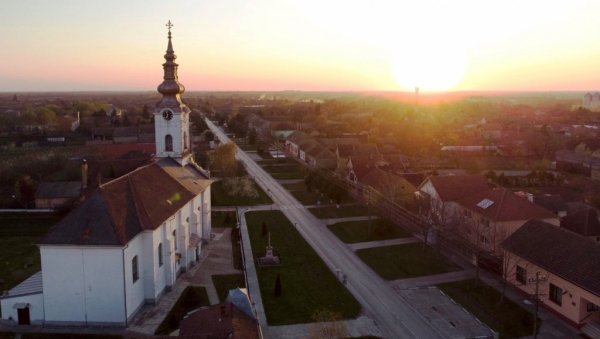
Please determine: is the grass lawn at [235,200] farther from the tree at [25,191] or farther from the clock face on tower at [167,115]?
the tree at [25,191]

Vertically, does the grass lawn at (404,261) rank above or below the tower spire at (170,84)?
below

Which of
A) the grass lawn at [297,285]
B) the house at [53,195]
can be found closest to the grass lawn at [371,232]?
the grass lawn at [297,285]

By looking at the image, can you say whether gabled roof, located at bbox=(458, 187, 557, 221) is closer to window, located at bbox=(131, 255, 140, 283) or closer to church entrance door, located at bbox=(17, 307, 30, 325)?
window, located at bbox=(131, 255, 140, 283)

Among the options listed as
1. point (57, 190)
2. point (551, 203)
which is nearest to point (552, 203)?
point (551, 203)

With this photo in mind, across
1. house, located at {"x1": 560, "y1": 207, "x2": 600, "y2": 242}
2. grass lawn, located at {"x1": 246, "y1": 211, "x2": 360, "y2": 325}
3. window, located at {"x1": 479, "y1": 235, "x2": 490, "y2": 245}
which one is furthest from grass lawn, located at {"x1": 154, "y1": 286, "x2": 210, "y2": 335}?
house, located at {"x1": 560, "y1": 207, "x2": 600, "y2": 242}

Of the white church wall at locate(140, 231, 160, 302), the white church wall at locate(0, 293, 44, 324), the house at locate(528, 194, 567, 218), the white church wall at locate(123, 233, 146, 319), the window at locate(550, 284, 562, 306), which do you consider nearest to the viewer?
the white church wall at locate(0, 293, 44, 324)

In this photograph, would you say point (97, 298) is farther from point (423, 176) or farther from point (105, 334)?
point (423, 176)
